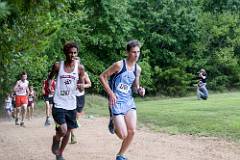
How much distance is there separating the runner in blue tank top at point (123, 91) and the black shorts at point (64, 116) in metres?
0.81

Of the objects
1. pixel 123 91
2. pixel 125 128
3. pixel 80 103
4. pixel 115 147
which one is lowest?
pixel 115 147

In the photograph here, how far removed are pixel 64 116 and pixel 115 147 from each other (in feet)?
8.61

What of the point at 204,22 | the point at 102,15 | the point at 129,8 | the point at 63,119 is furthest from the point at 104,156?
the point at 204,22

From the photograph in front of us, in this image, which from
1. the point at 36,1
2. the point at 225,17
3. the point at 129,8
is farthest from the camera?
the point at 225,17

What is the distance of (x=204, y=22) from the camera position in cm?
4012

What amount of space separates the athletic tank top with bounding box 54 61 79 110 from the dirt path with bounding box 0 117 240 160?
51.3 inches

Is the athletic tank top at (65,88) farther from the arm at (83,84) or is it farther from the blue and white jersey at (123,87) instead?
the blue and white jersey at (123,87)

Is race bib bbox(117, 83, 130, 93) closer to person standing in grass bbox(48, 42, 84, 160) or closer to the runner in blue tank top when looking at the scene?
the runner in blue tank top

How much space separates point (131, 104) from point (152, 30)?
30.8m

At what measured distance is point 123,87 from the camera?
8.36 m

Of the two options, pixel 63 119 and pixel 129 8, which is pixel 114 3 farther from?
pixel 63 119

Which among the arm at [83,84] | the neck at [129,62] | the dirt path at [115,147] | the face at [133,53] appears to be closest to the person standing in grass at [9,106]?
the dirt path at [115,147]

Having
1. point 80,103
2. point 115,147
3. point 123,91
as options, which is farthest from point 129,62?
point 80,103

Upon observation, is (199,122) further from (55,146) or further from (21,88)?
(55,146)
